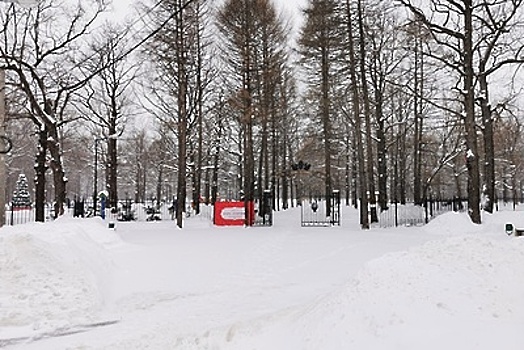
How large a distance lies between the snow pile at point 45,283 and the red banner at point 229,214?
43.0 feet

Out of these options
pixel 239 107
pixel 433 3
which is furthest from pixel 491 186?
pixel 239 107

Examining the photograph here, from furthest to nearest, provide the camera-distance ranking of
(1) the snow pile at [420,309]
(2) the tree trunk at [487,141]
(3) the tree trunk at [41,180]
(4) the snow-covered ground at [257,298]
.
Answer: (3) the tree trunk at [41,180], (2) the tree trunk at [487,141], (4) the snow-covered ground at [257,298], (1) the snow pile at [420,309]

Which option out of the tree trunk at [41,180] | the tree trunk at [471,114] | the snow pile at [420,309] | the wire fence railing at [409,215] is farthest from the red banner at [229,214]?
the snow pile at [420,309]

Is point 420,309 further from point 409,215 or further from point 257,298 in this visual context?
point 409,215

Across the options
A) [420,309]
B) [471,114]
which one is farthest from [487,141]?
[420,309]

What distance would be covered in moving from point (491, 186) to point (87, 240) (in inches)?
749

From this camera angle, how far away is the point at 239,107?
2367cm

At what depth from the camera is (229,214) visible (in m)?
22.4

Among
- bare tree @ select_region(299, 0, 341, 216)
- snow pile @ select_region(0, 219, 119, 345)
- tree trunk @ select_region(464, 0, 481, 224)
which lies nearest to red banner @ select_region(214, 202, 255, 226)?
bare tree @ select_region(299, 0, 341, 216)

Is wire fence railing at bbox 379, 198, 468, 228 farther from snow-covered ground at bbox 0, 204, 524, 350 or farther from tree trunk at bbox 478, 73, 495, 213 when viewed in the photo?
snow-covered ground at bbox 0, 204, 524, 350

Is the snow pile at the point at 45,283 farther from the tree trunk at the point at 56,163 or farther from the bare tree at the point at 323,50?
the bare tree at the point at 323,50

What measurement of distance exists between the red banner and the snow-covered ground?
34.5 ft

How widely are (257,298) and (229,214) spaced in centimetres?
1482

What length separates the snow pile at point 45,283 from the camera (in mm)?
6383
